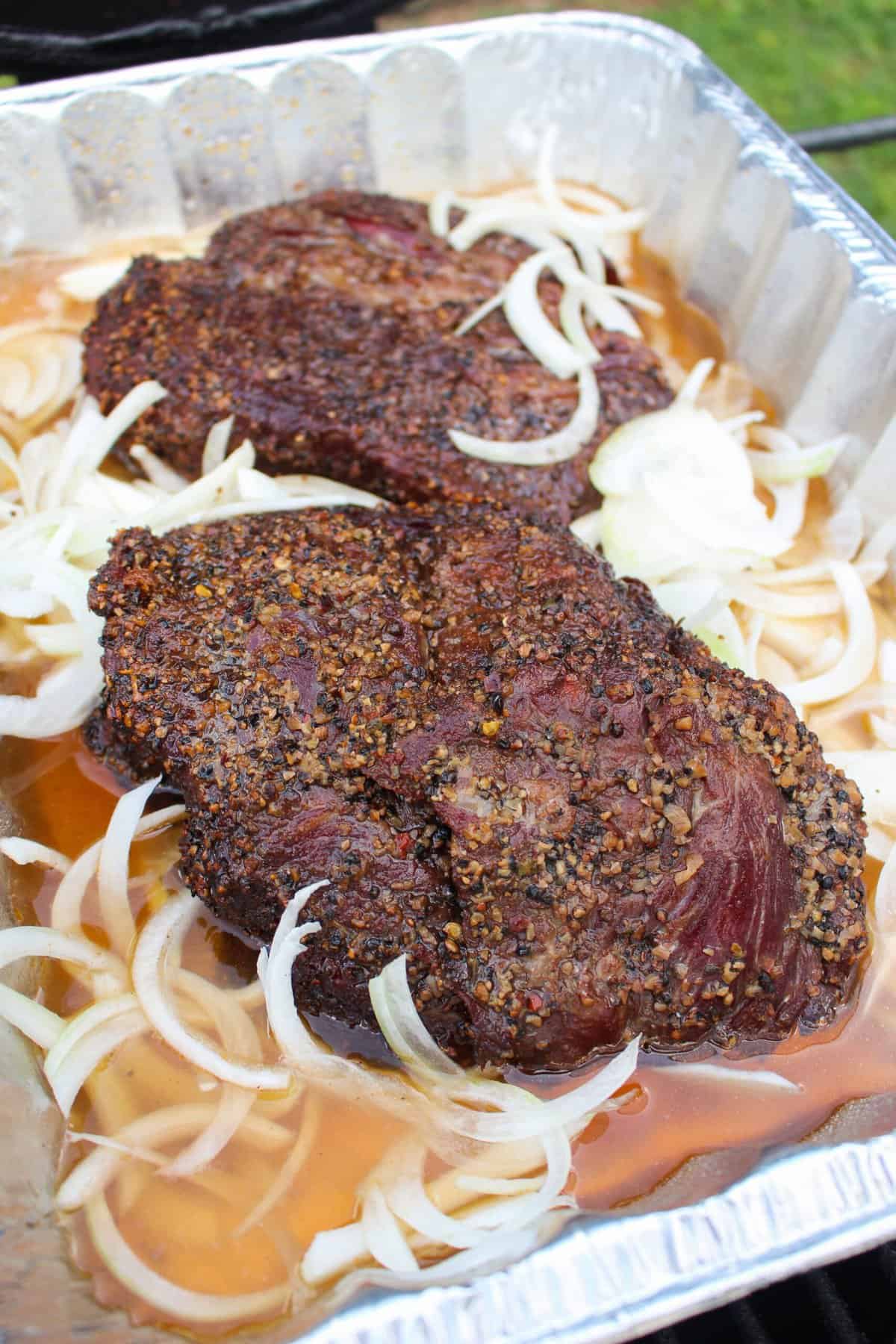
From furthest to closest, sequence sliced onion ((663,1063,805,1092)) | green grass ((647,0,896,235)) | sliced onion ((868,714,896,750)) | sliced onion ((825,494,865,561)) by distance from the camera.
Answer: green grass ((647,0,896,235))
sliced onion ((825,494,865,561))
sliced onion ((868,714,896,750))
sliced onion ((663,1063,805,1092))

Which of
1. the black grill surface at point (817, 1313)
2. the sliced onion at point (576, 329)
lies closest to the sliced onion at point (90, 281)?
the sliced onion at point (576, 329)

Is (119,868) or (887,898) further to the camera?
(887,898)

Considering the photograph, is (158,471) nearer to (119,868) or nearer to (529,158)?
(119,868)

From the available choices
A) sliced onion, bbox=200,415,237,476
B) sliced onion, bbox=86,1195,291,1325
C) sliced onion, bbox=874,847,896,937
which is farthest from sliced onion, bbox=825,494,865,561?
sliced onion, bbox=86,1195,291,1325

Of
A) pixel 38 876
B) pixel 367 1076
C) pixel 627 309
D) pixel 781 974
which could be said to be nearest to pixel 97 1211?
pixel 367 1076

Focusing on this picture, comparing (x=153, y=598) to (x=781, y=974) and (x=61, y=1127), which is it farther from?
(x=781, y=974)

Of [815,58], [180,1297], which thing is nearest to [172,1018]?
[180,1297]

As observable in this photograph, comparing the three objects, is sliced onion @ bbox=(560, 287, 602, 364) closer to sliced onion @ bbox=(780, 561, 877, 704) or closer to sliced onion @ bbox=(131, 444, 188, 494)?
sliced onion @ bbox=(780, 561, 877, 704)
